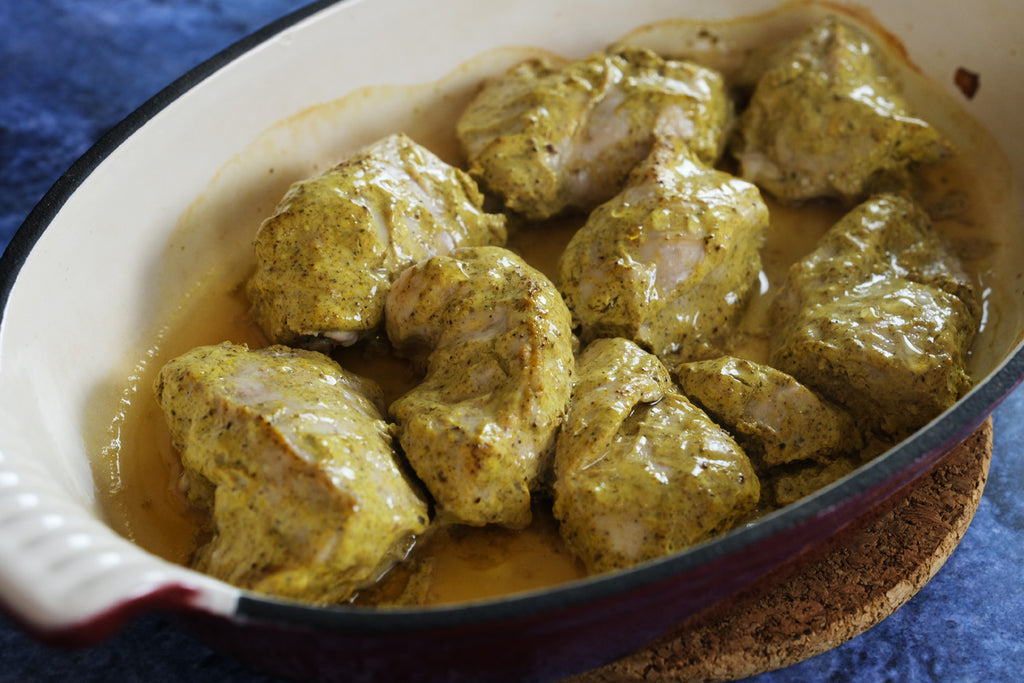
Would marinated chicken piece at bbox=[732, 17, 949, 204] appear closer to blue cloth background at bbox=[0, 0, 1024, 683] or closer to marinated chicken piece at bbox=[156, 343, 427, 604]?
blue cloth background at bbox=[0, 0, 1024, 683]

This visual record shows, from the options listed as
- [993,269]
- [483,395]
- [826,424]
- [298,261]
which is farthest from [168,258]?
[993,269]

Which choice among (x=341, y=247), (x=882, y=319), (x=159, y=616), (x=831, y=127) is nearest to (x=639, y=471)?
(x=882, y=319)

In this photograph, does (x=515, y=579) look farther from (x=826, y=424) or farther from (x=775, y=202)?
(x=775, y=202)

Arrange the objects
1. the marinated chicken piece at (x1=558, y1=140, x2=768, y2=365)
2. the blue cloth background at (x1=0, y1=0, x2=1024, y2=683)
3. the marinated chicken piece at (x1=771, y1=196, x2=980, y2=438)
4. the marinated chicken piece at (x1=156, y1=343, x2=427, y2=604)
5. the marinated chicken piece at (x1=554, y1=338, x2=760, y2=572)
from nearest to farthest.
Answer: the marinated chicken piece at (x1=156, y1=343, x2=427, y2=604) < the marinated chicken piece at (x1=554, y1=338, x2=760, y2=572) < the blue cloth background at (x1=0, y1=0, x2=1024, y2=683) < the marinated chicken piece at (x1=771, y1=196, x2=980, y2=438) < the marinated chicken piece at (x1=558, y1=140, x2=768, y2=365)

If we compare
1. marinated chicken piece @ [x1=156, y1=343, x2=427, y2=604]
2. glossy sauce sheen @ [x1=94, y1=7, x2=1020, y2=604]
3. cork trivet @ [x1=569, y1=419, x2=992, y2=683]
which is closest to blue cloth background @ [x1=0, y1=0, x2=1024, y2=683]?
cork trivet @ [x1=569, y1=419, x2=992, y2=683]

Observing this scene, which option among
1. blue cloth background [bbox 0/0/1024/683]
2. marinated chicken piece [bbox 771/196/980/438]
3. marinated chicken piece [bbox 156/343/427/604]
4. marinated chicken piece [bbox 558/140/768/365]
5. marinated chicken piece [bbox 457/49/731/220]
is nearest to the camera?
marinated chicken piece [bbox 156/343/427/604]

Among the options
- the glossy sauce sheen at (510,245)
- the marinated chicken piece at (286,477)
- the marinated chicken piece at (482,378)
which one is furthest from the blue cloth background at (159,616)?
the marinated chicken piece at (482,378)

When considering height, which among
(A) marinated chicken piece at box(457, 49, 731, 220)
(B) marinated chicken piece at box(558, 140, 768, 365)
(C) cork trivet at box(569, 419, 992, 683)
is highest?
(A) marinated chicken piece at box(457, 49, 731, 220)
